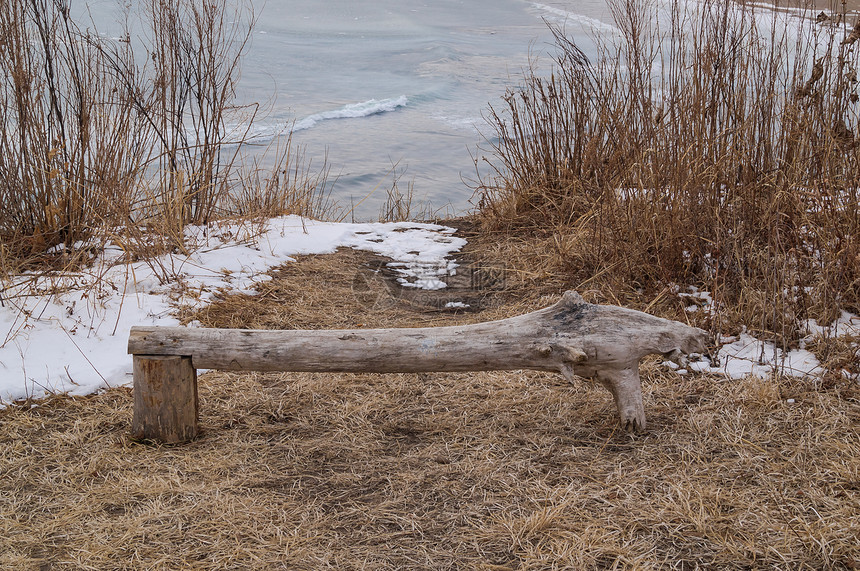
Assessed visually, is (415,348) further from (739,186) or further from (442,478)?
(739,186)

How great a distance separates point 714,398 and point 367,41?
72.9ft

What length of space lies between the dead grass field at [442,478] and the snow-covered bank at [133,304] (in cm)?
22

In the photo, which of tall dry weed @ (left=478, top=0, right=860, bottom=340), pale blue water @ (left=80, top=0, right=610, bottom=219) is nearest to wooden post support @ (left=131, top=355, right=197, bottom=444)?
tall dry weed @ (left=478, top=0, right=860, bottom=340)

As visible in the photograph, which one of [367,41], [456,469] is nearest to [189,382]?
[456,469]

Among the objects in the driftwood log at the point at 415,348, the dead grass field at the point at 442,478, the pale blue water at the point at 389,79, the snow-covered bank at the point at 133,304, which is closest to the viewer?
the dead grass field at the point at 442,478

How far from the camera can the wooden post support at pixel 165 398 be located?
310cm

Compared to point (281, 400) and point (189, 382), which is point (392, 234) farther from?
point (189, 382)

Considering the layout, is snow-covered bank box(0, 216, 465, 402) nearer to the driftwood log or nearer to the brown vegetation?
the brown vegetation

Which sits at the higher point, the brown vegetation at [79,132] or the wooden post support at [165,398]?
the brown vegetation at [79,132]

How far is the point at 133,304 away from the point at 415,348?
2190 millimetres

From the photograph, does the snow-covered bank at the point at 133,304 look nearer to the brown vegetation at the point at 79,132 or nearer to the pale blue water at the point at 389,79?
the brown vegetation at the point at 79,132

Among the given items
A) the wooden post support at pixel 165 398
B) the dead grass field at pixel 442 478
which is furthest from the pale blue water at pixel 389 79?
the wooden post support at pixel 165 398

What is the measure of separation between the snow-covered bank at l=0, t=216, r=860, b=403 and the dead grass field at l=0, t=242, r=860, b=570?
0.73ft

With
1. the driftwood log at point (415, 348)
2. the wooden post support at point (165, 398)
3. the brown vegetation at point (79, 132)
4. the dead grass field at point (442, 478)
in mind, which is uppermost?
the brown vegetation at point (79, 132)
